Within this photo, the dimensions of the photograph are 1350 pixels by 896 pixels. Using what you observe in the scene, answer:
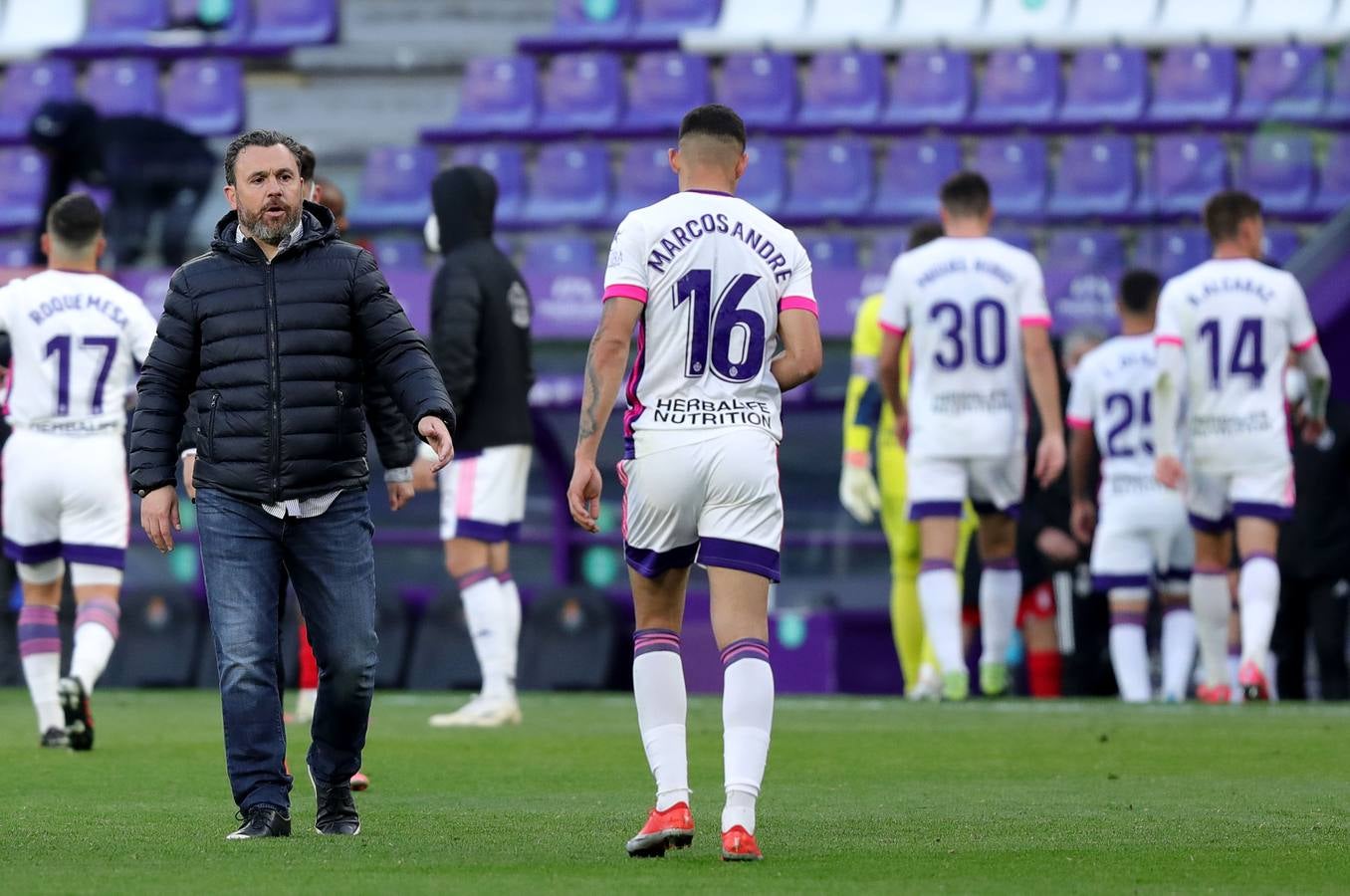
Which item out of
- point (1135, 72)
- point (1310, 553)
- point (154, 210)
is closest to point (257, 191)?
point (1310, 553)

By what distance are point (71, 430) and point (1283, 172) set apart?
8.79 m

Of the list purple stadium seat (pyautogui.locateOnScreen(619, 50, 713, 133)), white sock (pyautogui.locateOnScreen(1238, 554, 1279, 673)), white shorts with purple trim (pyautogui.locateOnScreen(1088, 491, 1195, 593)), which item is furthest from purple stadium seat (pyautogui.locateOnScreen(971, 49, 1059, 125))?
white sock (pyautogui.locateOnScreen(1238, 554, 1279, 673))

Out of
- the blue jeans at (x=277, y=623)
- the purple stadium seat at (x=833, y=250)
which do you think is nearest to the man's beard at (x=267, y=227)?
the blue jeans at (x=277, y=623)

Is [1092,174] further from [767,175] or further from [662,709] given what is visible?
[662,709]

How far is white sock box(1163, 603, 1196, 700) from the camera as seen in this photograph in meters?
12.5

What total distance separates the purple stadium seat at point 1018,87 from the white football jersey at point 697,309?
46.8 feet

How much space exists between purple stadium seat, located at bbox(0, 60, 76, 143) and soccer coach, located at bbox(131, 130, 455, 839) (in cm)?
1666

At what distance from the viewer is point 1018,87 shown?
19891mm

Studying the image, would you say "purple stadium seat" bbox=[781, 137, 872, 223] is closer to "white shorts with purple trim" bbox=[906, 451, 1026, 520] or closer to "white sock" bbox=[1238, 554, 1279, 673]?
"white shorts with purple trim" bbox=[906, 451, 1026, 520]

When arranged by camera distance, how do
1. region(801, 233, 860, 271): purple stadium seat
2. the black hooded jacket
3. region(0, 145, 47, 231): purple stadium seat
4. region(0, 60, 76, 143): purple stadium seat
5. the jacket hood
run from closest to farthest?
the black hooded jacket < the jacket hood < region(801, 233, 860, 271): purple stadium seat < region(0, 145, 47, 231): purple stadium seat < region(0, 60, 76, 143): purple stadium seat

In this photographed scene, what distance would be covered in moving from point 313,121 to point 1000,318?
1226cm

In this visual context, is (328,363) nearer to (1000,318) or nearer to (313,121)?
(1000,318)

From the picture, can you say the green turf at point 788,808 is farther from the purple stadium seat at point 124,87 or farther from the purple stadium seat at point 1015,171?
the purple stadium seat at point 124,87

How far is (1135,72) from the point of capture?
1962 cm
